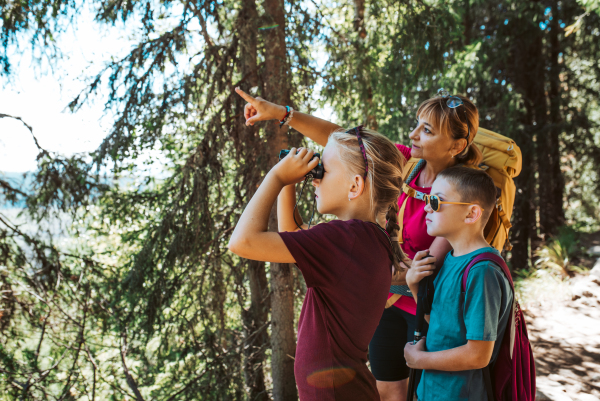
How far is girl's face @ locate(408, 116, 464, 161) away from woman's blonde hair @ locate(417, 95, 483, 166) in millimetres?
23

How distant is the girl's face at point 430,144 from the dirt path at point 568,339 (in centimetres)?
287

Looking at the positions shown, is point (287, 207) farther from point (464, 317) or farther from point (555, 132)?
point (555, 132)

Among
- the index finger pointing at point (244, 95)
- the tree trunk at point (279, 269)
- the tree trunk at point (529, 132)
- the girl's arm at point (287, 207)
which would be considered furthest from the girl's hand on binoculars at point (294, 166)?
the tree trunk at point (529, 132)

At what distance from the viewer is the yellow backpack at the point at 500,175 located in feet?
6.24

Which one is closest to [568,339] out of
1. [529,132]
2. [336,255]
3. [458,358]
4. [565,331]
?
[565,331]

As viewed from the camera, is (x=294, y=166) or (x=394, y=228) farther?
(x=394, y=228)

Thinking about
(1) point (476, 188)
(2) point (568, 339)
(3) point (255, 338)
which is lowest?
(2) point (568, 339)

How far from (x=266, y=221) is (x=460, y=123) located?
4.10 ft

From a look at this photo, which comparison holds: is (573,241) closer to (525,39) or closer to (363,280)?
(525,39)

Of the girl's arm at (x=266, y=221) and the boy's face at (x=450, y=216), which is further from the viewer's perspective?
the boy's face at (x=450, y=216)

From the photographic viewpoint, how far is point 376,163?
1482 mm

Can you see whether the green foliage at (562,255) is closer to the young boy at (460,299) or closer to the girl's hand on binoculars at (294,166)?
the young boy at (460,299)

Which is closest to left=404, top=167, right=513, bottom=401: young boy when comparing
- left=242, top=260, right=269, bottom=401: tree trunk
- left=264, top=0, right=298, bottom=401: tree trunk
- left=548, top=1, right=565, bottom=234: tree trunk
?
left=264, top=0, right=298, bottom=401: tree trunk

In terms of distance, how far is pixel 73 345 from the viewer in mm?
4258
